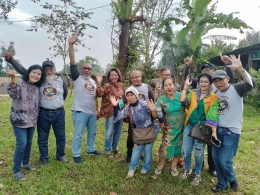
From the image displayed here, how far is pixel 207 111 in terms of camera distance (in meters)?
3.31

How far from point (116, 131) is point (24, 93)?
1.85 m

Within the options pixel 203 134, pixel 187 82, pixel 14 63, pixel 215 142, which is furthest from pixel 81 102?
pixel 215 142

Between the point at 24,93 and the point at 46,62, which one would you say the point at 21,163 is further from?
the point at 46,62

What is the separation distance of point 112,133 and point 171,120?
4.47 feet

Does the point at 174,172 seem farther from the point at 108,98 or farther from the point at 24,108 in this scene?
the point at 24,108

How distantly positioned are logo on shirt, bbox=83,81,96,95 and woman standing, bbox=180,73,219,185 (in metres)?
1.63

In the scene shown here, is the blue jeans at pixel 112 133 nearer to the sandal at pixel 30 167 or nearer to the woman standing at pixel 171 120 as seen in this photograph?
the woman standing at pixel 171 120

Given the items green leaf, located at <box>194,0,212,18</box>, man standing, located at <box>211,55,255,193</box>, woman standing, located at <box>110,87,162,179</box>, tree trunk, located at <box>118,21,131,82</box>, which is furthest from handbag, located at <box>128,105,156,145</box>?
green leaf, located at <box>194,0,212,18</box>

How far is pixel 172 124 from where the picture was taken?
3648 millimetres

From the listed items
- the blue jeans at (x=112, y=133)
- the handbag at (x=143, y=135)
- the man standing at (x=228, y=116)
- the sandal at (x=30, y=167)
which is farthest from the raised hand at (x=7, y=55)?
the man standing at (x=228, y=116)

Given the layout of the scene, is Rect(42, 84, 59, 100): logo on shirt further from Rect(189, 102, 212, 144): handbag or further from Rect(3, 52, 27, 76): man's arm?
Rect(189, 102, 212, 144): handbag

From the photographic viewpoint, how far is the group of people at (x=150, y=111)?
322 cm

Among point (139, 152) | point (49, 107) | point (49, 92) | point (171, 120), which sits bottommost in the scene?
point (139, 152)

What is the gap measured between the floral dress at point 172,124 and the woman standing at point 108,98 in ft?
3.33
